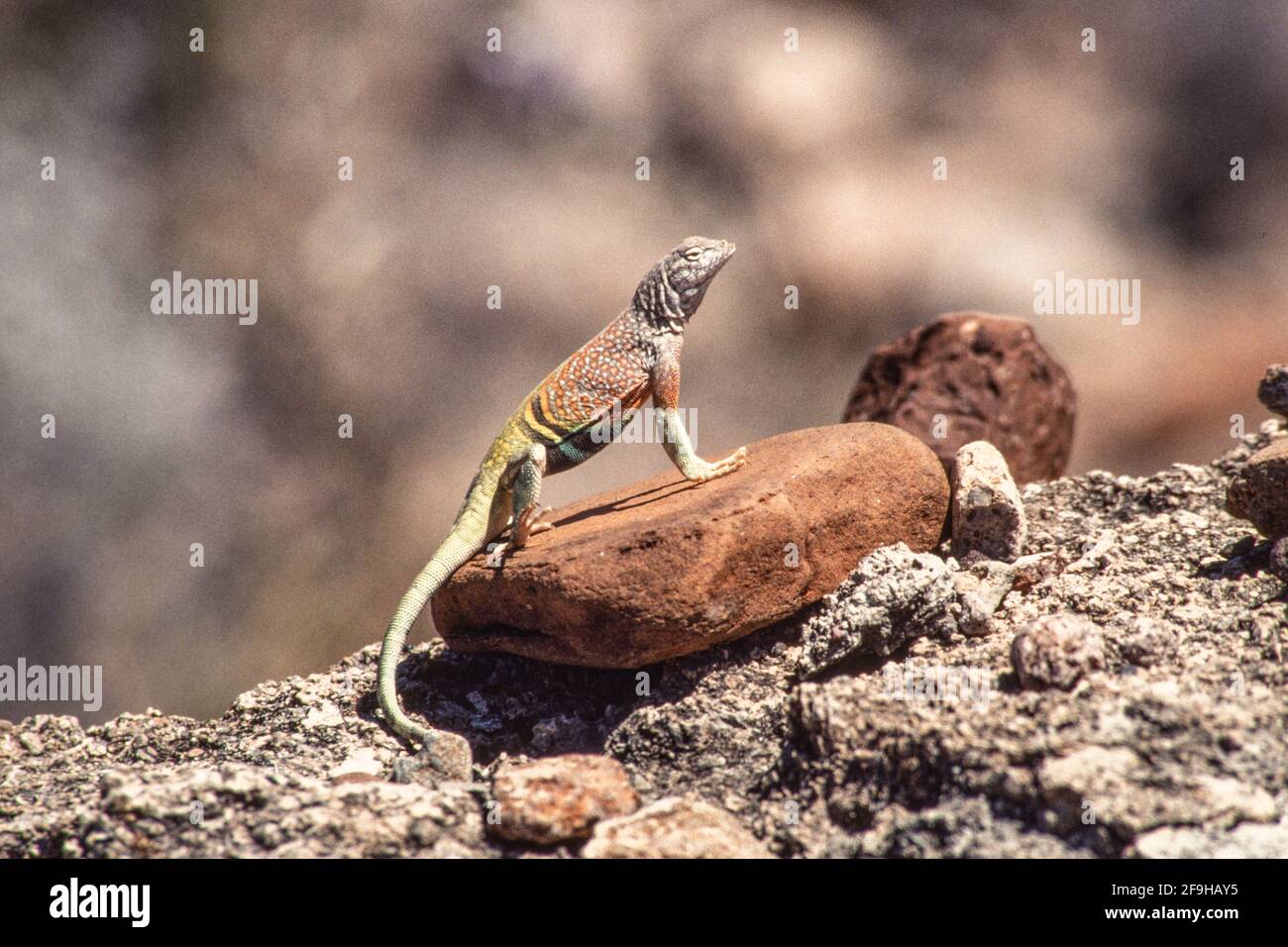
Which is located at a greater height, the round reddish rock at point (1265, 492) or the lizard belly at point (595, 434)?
the lizard belly at point (595, 434)

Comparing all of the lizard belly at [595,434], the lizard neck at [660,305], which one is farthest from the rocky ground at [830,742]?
the lizard neck at [660,305]

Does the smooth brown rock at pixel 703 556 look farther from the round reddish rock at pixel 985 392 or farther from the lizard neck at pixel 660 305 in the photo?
the round reddish rock at pixel 985 392

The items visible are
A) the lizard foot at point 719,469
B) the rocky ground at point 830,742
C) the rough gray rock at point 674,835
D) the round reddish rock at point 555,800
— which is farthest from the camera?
the lizard foot at point 719,469

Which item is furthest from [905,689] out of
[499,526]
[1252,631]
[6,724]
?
[6,724]

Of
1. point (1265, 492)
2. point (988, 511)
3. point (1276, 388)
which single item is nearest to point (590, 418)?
point (988, 511)

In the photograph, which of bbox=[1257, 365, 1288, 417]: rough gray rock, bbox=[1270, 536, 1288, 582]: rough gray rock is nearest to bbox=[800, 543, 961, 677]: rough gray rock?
bbox=[1270, 536, 1288, 582]: rough gray rock
